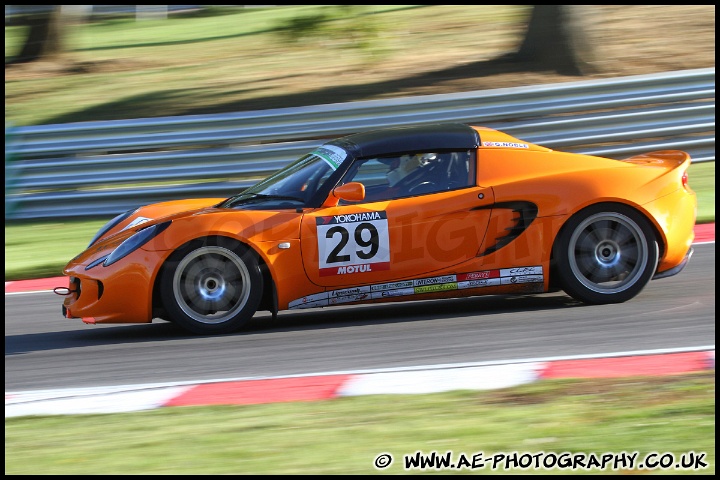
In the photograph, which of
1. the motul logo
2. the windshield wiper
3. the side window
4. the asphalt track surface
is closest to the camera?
the asphalt track surface

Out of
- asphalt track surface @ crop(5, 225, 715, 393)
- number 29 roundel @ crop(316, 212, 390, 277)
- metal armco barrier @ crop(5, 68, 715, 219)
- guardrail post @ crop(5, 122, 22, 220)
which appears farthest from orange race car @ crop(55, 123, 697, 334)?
guardrail post @ crop(5, 122, 22, 220)

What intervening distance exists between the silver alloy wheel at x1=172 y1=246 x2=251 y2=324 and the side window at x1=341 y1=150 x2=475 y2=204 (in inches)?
37.7

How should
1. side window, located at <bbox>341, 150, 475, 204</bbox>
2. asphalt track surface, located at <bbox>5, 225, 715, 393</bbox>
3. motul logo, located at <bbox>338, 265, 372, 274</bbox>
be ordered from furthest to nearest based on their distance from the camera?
side window, located at <bbox>341, 150, 475, 204</bbox> → motul logo, located at <bbox>338, 265, 372, 274</bbox> → asphalt track surface, located at <bbox>5, 225, 715, 393</bbox>

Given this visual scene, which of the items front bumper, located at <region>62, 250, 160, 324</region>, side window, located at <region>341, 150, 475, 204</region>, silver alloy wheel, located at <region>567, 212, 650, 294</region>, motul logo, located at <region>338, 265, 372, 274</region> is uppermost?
side window, located at <region>341, 150, 475, 204</region>

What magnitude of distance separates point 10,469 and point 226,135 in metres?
7.69

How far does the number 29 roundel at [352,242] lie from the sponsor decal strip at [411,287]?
0.14 metres

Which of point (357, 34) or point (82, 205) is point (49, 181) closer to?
point (82, 205)

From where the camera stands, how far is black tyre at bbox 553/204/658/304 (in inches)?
253

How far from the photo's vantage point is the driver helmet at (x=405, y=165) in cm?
645

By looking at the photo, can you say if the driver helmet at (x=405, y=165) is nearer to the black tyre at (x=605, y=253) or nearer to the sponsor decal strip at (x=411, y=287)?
the sponsor decal strip at (x=411, y=287)

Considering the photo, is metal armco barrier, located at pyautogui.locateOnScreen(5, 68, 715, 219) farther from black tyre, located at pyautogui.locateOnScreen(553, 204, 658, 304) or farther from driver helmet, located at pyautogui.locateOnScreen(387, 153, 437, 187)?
black tyre, located at pyautogui.locateOnScreen(553, 204, 658, 304)

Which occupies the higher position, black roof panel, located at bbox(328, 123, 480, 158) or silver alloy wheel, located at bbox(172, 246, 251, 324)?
black roof panel, located at bbox(328, 123, 480, 158)

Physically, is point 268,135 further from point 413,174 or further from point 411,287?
point 411,287

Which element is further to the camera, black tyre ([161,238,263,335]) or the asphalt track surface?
black tyre ([161,238,263,335])
